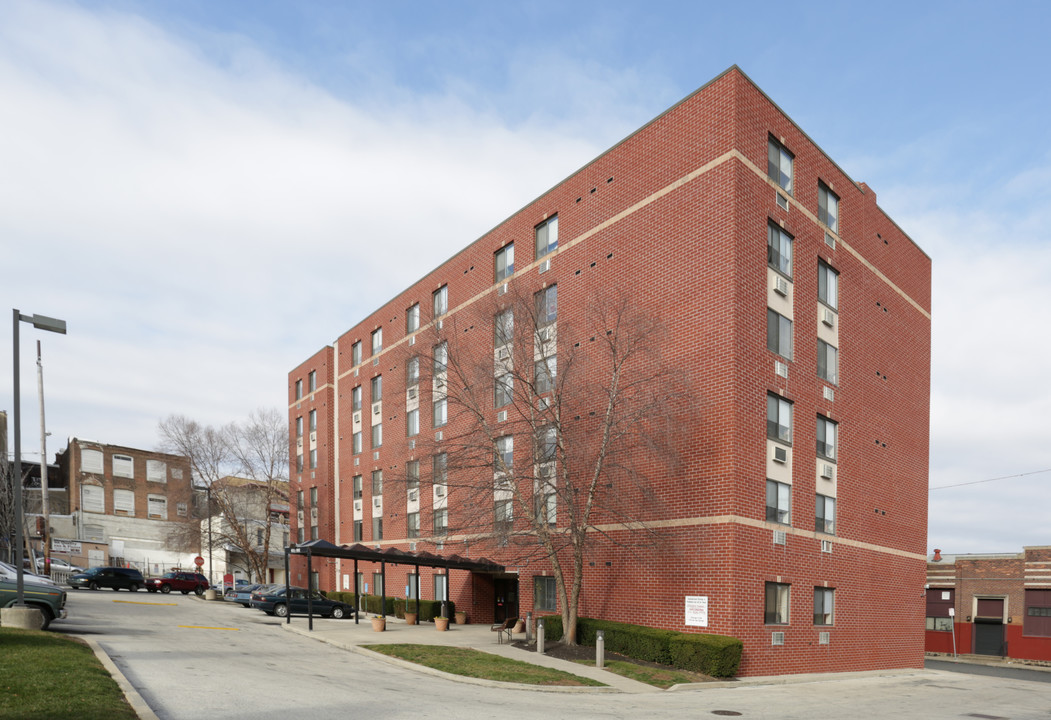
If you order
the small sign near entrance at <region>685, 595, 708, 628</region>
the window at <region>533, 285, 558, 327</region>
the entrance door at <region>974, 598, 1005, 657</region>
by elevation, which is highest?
the window at <region>533, 285, 558, 327</region>

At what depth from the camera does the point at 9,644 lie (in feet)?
54.0

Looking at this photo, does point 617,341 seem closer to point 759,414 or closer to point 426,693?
point 759,414

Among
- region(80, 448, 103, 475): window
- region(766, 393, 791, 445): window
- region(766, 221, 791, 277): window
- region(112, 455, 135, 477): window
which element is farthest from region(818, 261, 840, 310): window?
region(112, 455, 135, 477): window

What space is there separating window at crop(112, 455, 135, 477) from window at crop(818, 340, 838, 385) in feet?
216

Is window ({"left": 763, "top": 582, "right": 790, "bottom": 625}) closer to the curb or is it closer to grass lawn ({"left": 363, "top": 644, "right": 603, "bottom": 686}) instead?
grass lawn ({"left": 363, "top": 644, "right": 603, "bottom": 686})

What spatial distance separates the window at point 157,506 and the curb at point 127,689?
204 ft

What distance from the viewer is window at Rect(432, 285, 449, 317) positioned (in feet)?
140

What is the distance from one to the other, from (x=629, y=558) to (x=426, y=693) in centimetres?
1185

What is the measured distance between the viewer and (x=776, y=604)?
26234 mm

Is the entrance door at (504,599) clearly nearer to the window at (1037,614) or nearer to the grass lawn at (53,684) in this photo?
the grass lawn at (53,684)

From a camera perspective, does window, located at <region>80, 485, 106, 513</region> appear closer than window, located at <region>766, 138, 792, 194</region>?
No

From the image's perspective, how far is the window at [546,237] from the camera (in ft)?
113

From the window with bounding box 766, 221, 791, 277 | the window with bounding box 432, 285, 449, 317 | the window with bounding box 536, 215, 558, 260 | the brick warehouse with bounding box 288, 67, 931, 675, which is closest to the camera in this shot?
the brick warehouse with bounding box 288, 67, 931, 675

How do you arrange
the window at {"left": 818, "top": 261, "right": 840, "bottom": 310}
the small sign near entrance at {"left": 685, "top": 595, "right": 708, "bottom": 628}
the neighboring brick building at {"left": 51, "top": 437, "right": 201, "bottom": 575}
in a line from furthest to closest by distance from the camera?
the neighboring brick building at {"left": 51, "top": 437, "right": 201, "bottom": 575} < the window at {"left": 818, "top": 261, "right": 840, "bottom": 310} < the small sign near entrance at {"left": 685, "top": 595, "right": 708, "bottom": 628}
